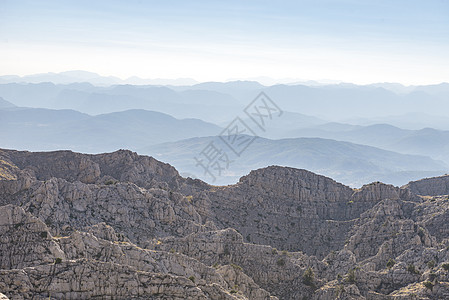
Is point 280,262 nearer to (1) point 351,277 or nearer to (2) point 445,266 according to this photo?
(1) point 351,277

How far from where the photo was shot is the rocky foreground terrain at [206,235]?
2074 inches

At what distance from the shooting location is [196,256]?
83750 mm

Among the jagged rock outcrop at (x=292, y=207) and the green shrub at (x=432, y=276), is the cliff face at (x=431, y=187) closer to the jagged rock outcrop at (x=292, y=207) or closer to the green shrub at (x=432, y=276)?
the jagged rock outcrop at (x=292, y=207)

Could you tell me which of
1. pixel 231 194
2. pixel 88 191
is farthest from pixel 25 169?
pixel 231 194

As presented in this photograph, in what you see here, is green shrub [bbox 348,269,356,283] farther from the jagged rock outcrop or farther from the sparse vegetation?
the jagged rock outcrop

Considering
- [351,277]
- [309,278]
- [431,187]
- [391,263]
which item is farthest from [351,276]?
[431,187]

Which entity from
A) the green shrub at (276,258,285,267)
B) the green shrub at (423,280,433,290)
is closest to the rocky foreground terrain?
the green shrub at (423,280,433,290)

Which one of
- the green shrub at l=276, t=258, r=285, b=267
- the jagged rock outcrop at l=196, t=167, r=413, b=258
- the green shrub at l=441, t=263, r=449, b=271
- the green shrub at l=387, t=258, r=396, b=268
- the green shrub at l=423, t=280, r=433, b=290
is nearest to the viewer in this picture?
the green shrub at l=423, t=280, r=433, b=290

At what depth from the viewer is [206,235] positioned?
88.0 meters

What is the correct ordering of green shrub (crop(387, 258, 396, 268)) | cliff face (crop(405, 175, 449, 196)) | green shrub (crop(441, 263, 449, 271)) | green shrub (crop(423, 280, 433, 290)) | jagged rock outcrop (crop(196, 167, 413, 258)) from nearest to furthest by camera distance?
1. green shrub (crop(423, 280, 433, 290))
2. green shrub (crop(441, 263, 449, 271))
3. green shrub (crop(387, 258, 396, 268))
4. jagged rock outcrop (crop(196, 167, 413, 258))
5. cliff face (crop(405, 175, 449, 196))

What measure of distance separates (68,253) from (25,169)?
59981 millimetres

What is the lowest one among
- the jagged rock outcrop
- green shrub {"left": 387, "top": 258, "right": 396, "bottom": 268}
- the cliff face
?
green shrub {"left": 387, "top": 258, "right": 396, "bottom": 268}

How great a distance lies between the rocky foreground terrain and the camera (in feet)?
173

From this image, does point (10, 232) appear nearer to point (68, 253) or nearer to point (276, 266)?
point (68, 253)
